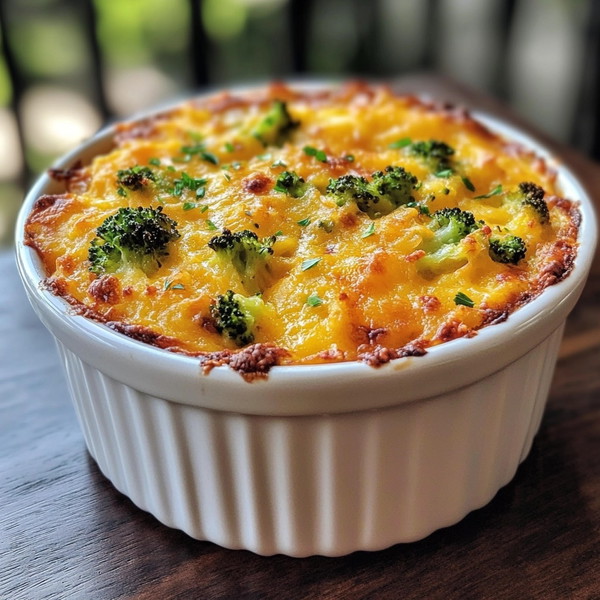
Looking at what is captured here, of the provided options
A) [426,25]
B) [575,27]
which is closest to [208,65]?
[426,25]

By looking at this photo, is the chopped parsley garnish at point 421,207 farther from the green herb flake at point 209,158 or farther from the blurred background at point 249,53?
the blurred background at point 249,53

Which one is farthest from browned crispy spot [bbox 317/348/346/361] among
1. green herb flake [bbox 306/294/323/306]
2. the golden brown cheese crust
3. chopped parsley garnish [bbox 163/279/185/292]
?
chopped parsley garnish [bbox 163/279/185/292]

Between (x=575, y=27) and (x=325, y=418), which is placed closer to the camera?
(x=325, y=418)

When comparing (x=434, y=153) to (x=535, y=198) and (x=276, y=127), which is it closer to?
(x=535, y=198)

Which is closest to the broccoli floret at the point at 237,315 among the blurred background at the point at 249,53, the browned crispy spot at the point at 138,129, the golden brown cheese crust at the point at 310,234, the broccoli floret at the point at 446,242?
the golden brown cheese crust at the point at 310,234

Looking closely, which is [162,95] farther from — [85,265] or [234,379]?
[234,379]
